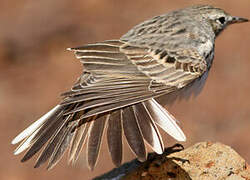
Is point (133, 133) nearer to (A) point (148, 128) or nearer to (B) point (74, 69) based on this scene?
(A) point (148, 128)

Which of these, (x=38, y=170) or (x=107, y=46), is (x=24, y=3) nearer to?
(x=38, y=170)

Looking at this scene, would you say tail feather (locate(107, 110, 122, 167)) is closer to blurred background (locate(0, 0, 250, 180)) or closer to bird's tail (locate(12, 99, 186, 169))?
bird's tail (locate(12, 99, 186, 169))

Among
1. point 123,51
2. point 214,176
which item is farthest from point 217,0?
point 214,176

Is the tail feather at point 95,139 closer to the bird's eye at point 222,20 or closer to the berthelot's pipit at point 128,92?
the berthelot's pipit at point 128,92

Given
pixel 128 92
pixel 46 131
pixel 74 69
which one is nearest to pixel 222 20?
pixel 128 92

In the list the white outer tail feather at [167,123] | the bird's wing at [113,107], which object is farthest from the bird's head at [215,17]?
the white outer tail feather at [167,123]

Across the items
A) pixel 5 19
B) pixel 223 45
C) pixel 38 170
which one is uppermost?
pixel 5 19

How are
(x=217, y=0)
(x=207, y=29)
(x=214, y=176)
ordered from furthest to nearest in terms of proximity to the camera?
(x=217, y=0)
(x=207, y=29)
(x=214, y=176)
